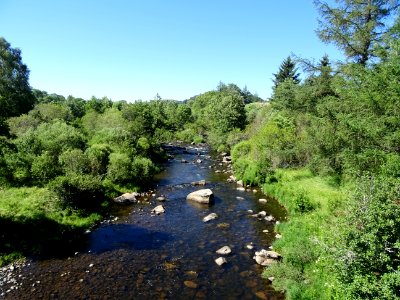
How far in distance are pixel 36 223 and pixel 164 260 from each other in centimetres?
1118

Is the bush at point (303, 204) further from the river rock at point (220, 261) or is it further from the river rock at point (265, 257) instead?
the river rock at point (220, 261)

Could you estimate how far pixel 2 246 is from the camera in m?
21.6

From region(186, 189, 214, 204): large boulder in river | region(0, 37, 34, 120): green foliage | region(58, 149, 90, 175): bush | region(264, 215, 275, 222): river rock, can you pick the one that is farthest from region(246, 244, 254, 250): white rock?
region(0, 37, 34, 120): green foliage

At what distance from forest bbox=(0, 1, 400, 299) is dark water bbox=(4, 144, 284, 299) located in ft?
6.68

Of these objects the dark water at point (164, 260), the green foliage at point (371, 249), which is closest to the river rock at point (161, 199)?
the dark water at point (164, 260)

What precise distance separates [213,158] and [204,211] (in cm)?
3340

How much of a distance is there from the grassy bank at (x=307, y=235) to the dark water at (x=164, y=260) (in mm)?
1305

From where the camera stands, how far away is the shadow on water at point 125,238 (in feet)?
76.4

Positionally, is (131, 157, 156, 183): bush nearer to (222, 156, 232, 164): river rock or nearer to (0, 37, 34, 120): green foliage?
(222, 156, 232, 164): river rock

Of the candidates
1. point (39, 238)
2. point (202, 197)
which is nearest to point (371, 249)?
point (39, 238)

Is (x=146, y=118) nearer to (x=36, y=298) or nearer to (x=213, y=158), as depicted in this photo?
(x=213, y=158)

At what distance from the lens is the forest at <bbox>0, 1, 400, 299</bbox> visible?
13031 mm

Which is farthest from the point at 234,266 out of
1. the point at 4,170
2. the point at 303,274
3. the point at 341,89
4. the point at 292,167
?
the point at 4,170

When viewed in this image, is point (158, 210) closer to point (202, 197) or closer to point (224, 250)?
point (202, 197)
